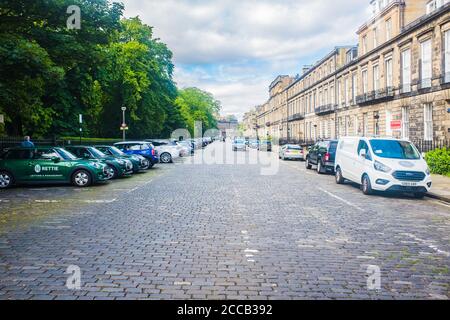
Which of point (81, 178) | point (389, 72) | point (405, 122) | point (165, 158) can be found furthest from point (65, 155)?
point (389, 72)

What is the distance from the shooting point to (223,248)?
6457 millimetres

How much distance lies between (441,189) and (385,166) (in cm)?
285

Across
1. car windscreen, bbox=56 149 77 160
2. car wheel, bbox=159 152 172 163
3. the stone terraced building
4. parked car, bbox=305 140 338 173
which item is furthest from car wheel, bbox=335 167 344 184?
car wheel, bbox=159 152 172 163

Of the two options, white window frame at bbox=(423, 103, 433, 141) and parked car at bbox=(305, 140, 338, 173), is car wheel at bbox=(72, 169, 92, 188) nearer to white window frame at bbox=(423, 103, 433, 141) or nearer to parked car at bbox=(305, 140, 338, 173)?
parked car at bbox=(305, 140, 338, 173)

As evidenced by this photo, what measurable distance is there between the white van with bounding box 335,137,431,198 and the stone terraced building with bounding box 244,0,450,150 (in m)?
7.35

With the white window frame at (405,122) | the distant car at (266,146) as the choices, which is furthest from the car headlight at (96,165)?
the distant car at (266,146)

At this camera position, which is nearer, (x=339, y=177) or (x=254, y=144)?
(x=339, y=177)

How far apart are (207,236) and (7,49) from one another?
12033 mm

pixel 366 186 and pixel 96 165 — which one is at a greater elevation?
pixel 96 165

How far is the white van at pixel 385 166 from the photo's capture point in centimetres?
1280

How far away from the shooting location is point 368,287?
473 cm

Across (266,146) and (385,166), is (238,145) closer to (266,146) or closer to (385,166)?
(266,146)

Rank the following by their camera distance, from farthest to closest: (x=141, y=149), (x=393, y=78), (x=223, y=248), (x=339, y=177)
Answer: (x=393, y=78)
(x=141, y=149)
(x=339, y=177)
(x=223, y=248)

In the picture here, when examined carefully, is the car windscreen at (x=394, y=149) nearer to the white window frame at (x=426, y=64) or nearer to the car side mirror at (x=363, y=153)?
the car side mirror at (x=363, y=153)
